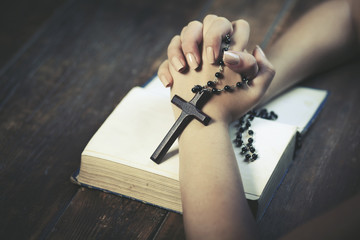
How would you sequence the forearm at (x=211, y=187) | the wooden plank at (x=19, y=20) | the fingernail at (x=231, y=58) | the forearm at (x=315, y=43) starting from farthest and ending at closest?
the wooden plank at (x=19, y=20) → the forearm at (x=315, y=43) → the fingernail at (x=231, y=58) → the forearm at (x=211, y=187)

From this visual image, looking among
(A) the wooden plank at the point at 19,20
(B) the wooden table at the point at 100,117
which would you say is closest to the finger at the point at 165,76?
(B) the wooden table at the point at 100,117

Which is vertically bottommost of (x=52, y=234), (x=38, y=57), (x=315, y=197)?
(x=315, y=197)

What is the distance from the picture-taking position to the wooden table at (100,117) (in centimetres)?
81

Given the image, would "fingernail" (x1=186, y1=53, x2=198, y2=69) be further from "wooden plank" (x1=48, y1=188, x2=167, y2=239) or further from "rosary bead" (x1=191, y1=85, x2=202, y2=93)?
"wooden plank" (x1=48, y1=188, x2=167, y2=239)

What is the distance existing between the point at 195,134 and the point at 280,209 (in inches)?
9.6

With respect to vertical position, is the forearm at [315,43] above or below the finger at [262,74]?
below

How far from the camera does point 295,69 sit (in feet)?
3.39

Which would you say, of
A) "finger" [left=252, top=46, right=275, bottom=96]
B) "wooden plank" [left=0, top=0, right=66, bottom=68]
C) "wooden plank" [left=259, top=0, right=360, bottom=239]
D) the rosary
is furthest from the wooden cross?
"wooden plank" [left=0, top=0, right=66, bottom=68]

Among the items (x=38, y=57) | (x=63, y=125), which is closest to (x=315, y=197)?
(x=63, y=125)

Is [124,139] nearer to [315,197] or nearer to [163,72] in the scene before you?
[163,72]

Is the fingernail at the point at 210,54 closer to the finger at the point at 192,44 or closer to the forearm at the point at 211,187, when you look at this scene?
the finger at the point at 192,44

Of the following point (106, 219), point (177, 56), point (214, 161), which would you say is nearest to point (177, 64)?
point (177, 56)

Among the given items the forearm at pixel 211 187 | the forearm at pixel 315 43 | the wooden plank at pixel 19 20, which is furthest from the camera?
the wooden plank at pixel 19 20

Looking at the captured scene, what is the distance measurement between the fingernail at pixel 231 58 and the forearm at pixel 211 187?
0.44 feet
